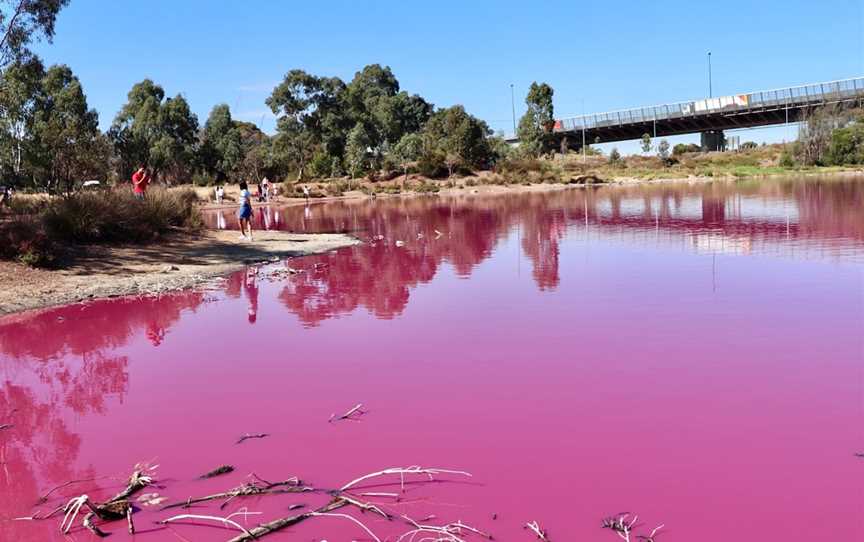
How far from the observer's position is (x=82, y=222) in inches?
675

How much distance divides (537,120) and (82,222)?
69006 mm

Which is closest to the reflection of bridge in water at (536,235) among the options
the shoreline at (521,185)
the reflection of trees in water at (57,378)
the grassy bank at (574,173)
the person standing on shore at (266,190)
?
the reflection of trees in water at (57,378)

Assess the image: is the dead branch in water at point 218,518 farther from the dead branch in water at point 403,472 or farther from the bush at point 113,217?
the bush at point 113,217

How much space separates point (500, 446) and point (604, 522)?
1361 millimetres

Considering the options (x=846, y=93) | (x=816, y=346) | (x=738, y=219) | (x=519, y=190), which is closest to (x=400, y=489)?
(x=816, y=346)

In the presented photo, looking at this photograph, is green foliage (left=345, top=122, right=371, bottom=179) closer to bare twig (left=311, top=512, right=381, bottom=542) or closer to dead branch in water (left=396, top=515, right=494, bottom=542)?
bare twig (left=311, top=512, right=381, bottom=542)

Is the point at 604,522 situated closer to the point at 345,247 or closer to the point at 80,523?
the point at 80,523

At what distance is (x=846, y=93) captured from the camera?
7281 cm

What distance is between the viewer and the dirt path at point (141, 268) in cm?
1299

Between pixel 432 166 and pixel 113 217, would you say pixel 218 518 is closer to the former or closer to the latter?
pixel 113 217

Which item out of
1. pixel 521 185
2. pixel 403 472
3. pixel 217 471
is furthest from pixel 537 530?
pixel 521 185

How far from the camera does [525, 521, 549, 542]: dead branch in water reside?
4438mm

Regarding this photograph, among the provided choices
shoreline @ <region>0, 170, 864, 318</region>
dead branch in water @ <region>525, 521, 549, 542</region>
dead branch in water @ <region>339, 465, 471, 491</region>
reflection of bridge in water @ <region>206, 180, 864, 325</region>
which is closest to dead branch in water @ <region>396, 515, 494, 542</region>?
dead branch in water @ <region>525, 521, 549, 542</region>

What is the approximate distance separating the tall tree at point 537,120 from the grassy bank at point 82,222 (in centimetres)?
6071
